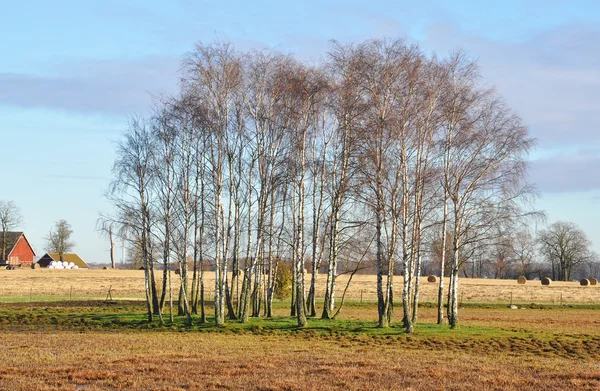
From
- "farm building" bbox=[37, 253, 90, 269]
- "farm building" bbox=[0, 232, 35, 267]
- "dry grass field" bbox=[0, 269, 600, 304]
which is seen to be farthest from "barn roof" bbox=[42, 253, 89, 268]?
"dry grass field" bbox=[0, 269, 600, 304]

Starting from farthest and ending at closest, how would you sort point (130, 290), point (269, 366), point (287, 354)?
point (130, 290) → point (287, 354) → point (269, 366)

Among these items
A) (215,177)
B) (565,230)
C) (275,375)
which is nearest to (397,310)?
(215,177)

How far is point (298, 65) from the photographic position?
36062 mm

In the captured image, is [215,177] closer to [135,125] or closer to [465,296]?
[135,125]

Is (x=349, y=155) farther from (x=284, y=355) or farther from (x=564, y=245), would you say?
(x=564, y=245)

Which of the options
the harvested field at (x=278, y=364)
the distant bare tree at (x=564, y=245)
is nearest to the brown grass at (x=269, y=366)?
the harvested field at (x=278, y=364)

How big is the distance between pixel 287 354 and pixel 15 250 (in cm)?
10833

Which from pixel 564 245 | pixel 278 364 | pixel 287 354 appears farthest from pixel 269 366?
pixel 564 245

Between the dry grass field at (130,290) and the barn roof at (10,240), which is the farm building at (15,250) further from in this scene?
the dry grass field at (130,290)

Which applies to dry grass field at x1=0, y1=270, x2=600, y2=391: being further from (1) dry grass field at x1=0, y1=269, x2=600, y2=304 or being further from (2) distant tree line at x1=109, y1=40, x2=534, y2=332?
(1) dry grass field at x1=0, y1=269, x2=600, y2=304

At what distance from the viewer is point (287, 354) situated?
2239 centimetres

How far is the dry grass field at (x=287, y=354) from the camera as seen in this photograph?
1636 cm

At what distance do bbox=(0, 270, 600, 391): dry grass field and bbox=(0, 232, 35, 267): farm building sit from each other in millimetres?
76458

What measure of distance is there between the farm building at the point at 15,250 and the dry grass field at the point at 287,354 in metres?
76.5
